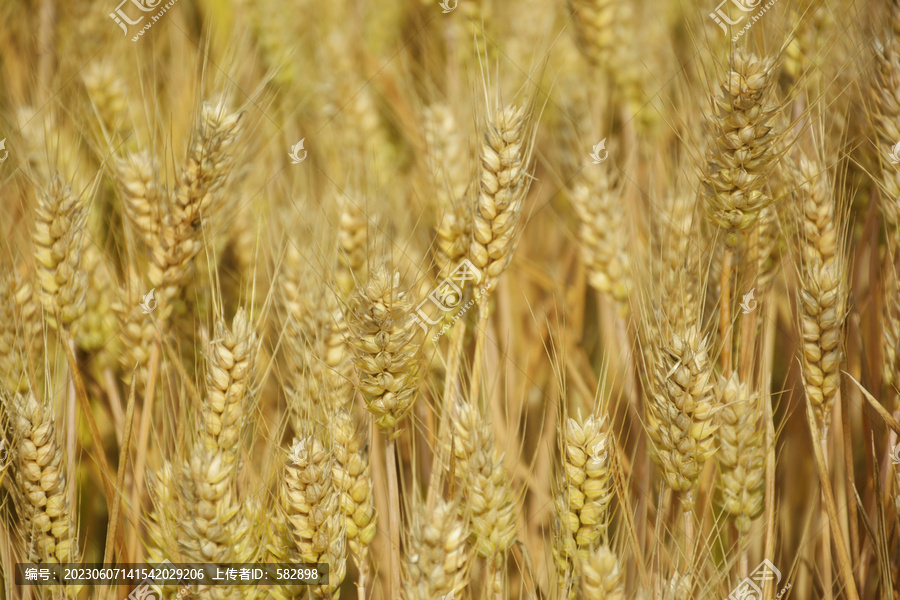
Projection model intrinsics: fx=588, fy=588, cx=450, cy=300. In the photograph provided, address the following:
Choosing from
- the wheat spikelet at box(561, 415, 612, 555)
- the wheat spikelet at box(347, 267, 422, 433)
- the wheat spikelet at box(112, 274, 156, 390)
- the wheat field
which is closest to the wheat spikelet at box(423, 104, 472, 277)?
the wheat field

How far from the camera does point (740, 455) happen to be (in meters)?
1.30

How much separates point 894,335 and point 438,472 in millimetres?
1062

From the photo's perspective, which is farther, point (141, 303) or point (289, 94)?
point (289, 94)

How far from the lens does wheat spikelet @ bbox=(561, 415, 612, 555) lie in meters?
1.18

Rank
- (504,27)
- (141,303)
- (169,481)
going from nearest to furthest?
(169,481) < (141,303) < (504,27)

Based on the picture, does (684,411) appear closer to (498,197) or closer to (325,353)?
(498,197)

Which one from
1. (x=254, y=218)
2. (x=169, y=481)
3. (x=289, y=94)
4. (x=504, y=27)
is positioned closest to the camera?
(x=169, y=481)

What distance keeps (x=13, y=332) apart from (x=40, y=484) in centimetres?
41

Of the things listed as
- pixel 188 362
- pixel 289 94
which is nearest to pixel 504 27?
pixel 289 94

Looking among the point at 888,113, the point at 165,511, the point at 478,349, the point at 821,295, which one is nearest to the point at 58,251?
the point at 165,511

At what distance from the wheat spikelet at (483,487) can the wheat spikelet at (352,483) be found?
206mm

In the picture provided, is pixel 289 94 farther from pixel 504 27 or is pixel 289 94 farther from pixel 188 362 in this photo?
pixel 188 362

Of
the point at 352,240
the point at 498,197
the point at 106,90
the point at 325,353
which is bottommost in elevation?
the point at 325,353

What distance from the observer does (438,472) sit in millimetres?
1264
